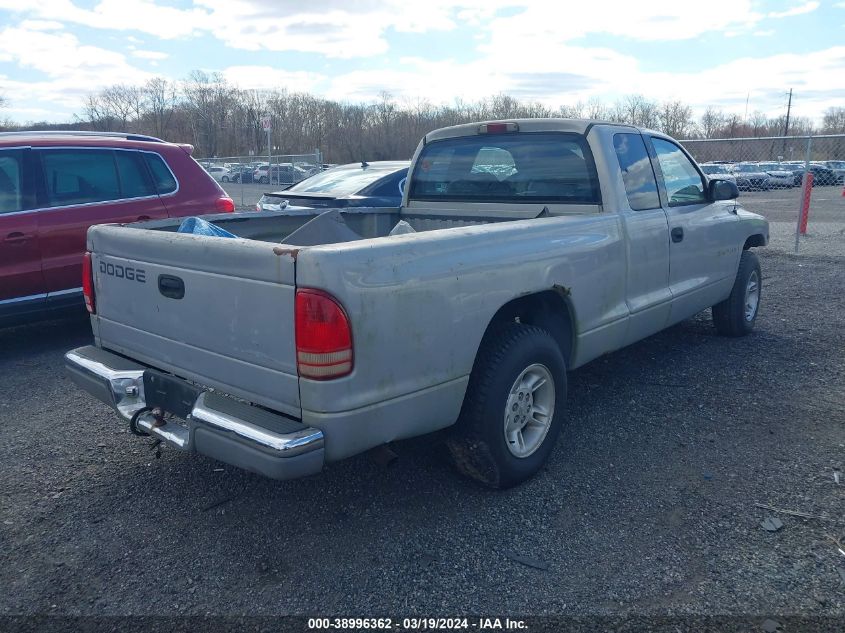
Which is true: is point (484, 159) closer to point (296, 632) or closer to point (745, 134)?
point (296, 632)

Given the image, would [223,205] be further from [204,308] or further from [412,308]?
[412,308]

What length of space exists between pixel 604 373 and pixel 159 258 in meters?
3.51

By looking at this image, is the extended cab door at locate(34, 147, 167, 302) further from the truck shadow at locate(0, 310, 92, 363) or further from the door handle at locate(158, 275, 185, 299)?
the door handle at locate(158, 275, 185, 299)

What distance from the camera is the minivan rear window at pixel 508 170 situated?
4523mm

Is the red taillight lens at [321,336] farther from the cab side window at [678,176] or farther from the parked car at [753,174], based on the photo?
the parked car at [753,174]

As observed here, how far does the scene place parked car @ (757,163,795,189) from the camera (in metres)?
26.0

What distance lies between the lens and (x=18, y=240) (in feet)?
19.0

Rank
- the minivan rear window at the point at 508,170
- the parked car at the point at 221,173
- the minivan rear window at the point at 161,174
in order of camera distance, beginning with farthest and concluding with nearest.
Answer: the parked car at the point at 221,173 < the minivan rear window at the point at 161,174 < the minivan rear window at the point at 508,170

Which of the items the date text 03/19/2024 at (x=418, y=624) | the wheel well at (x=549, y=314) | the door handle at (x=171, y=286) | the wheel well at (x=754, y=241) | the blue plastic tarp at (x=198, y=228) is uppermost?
the blue plastic tarp at (x=198, y=228)

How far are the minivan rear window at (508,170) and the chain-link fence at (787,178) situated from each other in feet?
18.3

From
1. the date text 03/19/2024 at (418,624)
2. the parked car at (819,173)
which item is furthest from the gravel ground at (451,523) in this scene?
the parked car at (819,173)

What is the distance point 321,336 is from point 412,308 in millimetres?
422

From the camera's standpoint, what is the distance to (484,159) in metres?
5.02

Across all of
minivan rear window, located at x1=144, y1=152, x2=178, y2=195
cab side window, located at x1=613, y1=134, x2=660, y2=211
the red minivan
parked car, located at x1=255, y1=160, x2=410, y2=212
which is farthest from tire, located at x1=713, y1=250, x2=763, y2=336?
minivan rear window, located at x1=144, y1=152, x2=178, y2=195
